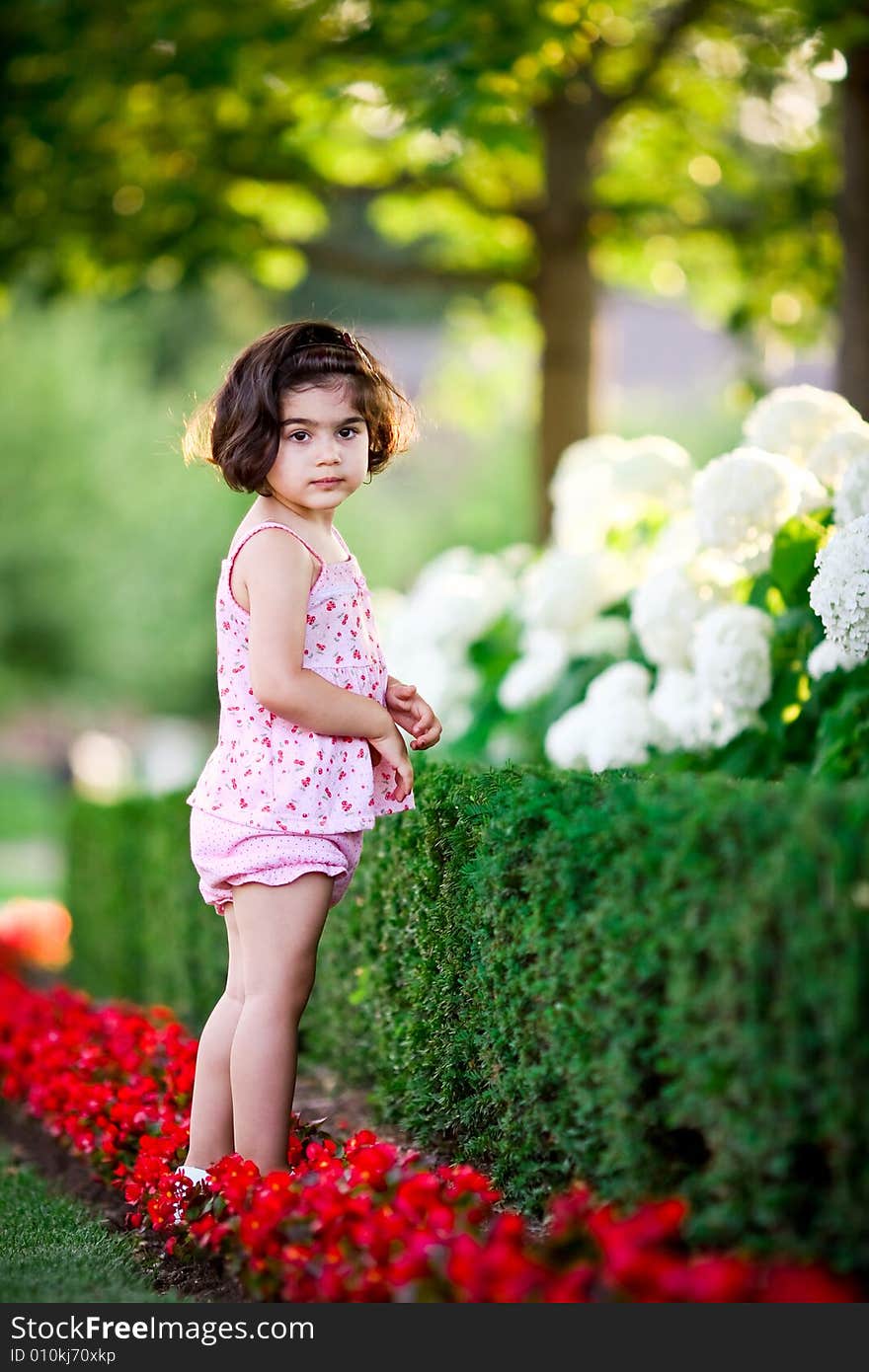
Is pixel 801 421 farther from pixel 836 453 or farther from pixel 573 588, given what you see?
pixel 573 588

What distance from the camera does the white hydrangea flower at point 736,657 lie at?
13.8ft

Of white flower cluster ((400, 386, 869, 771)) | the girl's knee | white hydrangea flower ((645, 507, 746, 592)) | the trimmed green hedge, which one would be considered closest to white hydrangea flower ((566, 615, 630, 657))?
white flower cluster ((400, 386, 869, 771))

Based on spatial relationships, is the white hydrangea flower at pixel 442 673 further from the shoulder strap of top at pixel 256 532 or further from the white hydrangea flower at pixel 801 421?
the shoulder strap of top at pixel 256 532

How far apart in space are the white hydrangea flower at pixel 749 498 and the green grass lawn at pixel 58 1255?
99.7 inches

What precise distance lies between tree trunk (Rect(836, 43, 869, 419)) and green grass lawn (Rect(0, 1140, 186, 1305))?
452 centimetres

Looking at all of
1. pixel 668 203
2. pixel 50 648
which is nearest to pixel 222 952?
pixel 668 203

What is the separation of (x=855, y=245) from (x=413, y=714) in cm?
415

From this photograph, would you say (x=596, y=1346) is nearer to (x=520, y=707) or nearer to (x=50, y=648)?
(x=520, y=707)

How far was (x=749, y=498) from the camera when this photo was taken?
423 centimetres

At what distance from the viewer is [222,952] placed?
5605mm

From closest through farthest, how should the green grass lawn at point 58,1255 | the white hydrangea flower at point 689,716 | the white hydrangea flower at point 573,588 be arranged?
the green grass lawn at point 58,1255, the white hydrangea flower at point 689,716, the white hydrangea flower at point 573,588

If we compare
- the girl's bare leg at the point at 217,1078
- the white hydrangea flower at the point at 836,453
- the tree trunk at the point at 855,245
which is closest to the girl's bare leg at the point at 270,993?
the girl's bare leg at the point at 217,1078

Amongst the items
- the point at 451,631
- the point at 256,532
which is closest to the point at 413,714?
the point at 256,532

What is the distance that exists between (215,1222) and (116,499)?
58.0 ft
